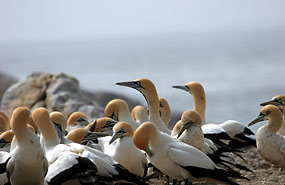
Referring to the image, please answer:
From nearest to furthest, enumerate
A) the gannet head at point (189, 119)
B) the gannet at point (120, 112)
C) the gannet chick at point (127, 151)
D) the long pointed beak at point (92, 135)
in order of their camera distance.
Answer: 1. the gannet chick at point (127, 151)
2. the gannet head at point (189, 119)
3. the long pointed beak at point (92, 135)
4. the gannet at point (120, 112)

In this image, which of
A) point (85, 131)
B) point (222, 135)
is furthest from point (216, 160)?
point (85, 131)

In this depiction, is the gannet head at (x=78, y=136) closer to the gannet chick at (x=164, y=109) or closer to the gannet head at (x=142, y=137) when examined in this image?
the gannet head at (x=142, y=137)

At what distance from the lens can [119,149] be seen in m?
7.88

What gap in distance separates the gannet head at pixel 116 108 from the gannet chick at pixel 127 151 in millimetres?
1439

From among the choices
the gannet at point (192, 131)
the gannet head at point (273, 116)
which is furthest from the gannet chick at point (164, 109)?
the gannet at point (192, 131)

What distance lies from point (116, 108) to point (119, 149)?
5.55 feet

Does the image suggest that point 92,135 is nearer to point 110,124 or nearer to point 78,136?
point 78,136

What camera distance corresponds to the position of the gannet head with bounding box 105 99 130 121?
30.8ft

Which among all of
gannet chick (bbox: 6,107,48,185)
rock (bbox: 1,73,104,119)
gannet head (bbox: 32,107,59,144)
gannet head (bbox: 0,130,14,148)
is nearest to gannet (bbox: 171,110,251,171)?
gannet head (bbox: 32,107,59,144)

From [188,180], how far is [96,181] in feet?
3.59

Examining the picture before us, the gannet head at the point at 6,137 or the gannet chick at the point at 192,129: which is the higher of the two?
the gannet chick at the point at 192,129

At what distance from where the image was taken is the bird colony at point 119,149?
7031mm

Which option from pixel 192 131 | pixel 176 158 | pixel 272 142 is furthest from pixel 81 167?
pixel 272 142

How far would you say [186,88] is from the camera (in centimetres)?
1029
